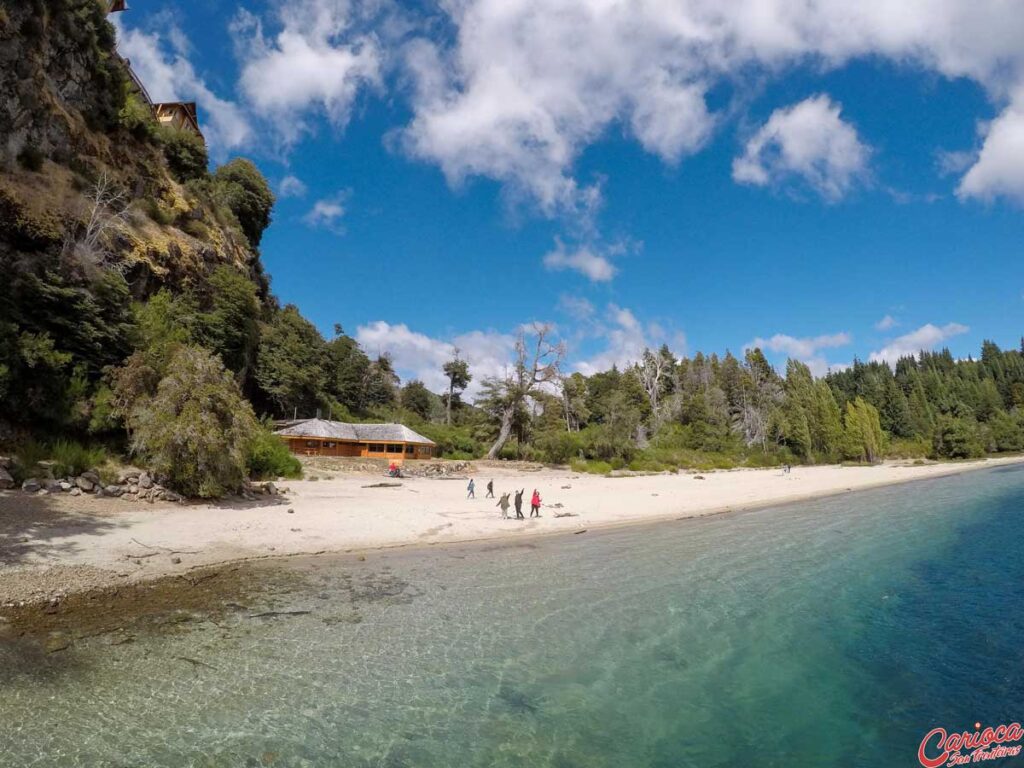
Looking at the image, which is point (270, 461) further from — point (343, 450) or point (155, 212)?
point (155, 212)

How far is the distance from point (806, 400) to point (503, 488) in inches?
2232

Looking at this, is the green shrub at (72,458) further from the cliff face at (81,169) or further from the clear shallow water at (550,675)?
the clear shallow water at (550,675)

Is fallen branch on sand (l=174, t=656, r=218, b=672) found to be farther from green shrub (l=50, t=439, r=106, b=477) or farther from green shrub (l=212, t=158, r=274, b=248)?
green shrub (l=212, t=158, r=274, b=248)

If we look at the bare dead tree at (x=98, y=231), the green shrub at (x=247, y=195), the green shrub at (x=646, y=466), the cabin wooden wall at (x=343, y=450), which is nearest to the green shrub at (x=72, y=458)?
the bare dead tree at (x=98, y=231)

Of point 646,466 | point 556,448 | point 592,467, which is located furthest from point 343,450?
point 646,466

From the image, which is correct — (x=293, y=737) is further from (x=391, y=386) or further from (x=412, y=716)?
(x=391, y=386)

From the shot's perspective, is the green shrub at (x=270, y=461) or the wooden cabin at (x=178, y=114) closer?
the green shrub at (x=270, y=461)

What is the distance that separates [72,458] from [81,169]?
60.7 ft

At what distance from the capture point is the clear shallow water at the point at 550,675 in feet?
20.2

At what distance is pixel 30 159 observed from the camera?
23031mm

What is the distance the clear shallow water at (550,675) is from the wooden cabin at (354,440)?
2773 cm

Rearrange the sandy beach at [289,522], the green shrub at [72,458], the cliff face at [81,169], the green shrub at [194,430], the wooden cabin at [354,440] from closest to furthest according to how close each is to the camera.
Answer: the sandy beach at [289,522] → the green shrub at [72,458] → the green shrub at [194,430] → the cliff face at [81,169] → the wooden cabin at [354,440]

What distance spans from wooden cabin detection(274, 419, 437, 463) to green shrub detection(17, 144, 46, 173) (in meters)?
21.1

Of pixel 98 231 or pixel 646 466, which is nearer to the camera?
pixel 98 231
